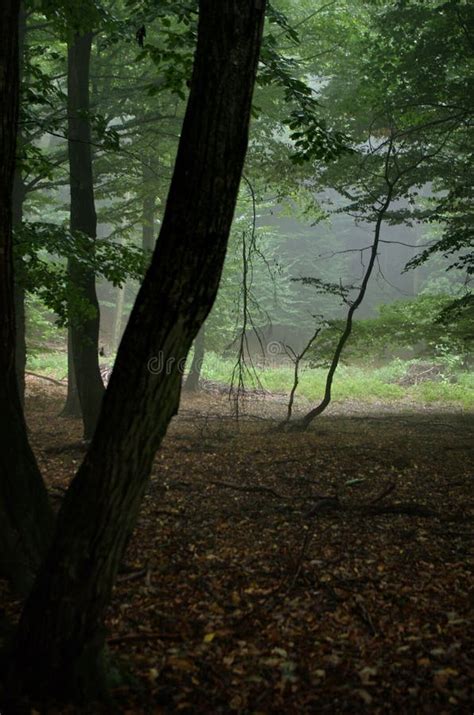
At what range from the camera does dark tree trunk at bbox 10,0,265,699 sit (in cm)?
252

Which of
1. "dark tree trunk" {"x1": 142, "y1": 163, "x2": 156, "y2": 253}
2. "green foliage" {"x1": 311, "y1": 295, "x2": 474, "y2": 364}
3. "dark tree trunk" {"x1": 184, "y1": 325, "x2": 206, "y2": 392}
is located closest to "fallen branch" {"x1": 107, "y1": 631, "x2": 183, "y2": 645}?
"green foliage" {"x1": 311, "y1": 295, "x2": 474, "y2": 364}

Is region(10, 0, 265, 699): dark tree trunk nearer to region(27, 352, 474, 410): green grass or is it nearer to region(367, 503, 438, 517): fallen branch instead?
region(367, 503, 438, 517): fallen branch

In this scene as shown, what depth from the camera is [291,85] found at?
4.91m

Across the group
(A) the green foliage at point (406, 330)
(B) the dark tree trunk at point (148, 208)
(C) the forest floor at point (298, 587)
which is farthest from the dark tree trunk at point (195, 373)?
(C) the forest floor at point (298, 587)

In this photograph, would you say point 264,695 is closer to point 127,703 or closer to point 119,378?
point 127,703

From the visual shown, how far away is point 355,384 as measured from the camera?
21406 millimetres

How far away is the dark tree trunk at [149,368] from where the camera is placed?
2521 millimetres

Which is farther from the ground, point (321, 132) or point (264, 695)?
point (321, 132)

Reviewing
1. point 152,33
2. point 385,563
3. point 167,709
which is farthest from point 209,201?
point 152,33

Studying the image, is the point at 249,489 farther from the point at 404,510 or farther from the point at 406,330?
the point at 406,330

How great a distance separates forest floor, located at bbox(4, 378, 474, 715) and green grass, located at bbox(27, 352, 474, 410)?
11423 millimetres

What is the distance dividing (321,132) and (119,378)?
3.45m

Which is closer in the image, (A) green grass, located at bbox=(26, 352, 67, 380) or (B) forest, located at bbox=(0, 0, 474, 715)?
(B) forest, located at bbox=(0, 0, 474, 715)

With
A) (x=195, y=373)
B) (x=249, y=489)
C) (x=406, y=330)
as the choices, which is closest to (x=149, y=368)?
(x=249, y=489)
